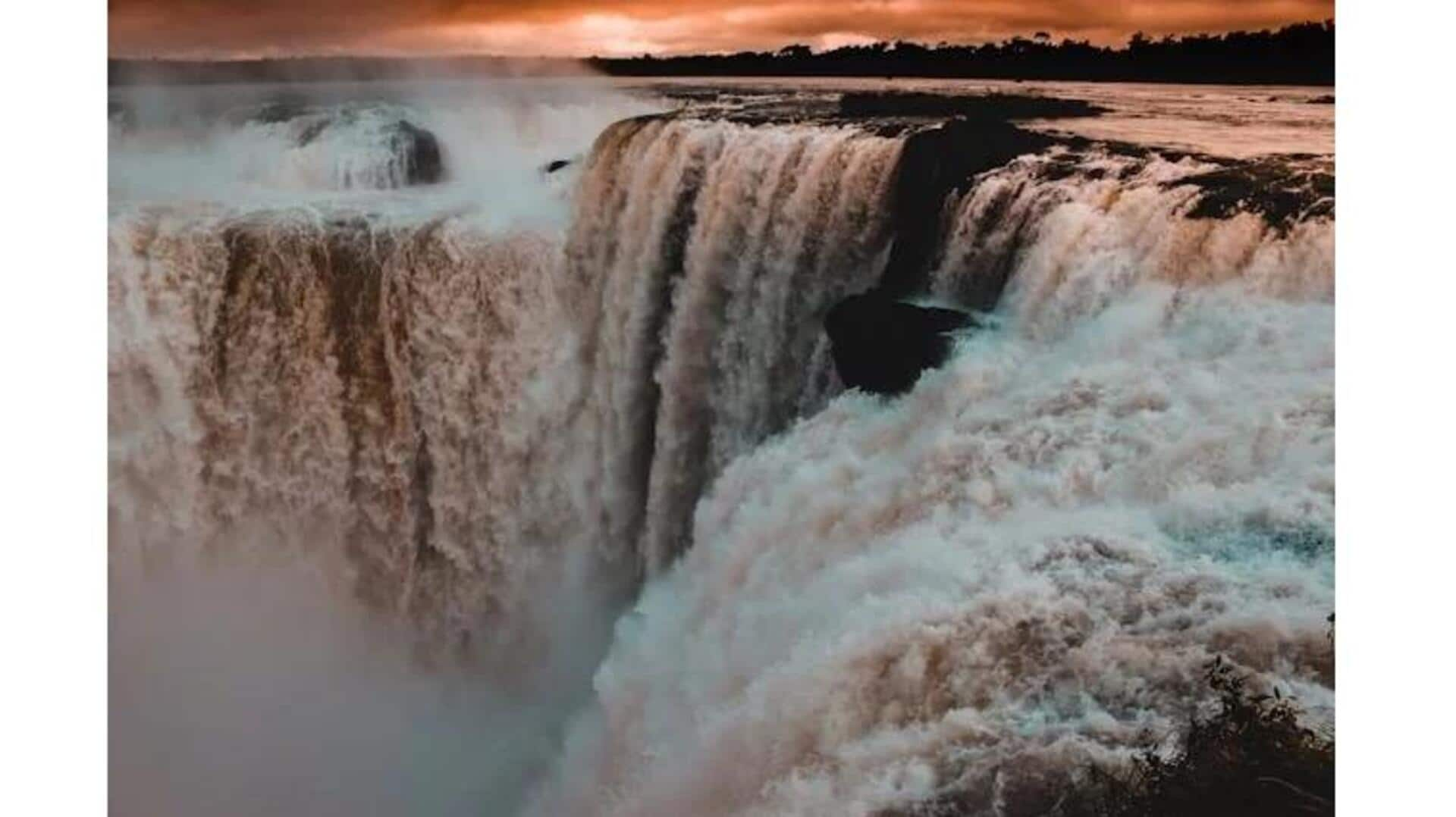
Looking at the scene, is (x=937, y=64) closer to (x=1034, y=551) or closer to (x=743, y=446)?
(x=1034, y=551)

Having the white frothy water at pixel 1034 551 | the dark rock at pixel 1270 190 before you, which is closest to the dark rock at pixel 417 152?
the white frothy water at pixel 1034 551

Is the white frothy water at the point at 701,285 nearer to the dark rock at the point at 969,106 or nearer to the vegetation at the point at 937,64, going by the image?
the dark rock at the point at 969,106

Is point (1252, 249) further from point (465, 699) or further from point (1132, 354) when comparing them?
point (465, 699)

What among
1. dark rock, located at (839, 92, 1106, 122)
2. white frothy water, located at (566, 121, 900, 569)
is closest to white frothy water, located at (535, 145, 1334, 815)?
dark rock, located at (839, 92, 1106, 122)

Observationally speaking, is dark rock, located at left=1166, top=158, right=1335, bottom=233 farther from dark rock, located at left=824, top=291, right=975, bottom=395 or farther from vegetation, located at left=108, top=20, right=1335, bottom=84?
dark rock, located at left=824, top=291, right=975, bottom=395

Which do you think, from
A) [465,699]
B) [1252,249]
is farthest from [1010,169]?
[465,699]

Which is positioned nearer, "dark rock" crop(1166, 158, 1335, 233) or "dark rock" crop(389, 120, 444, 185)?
"dark rock" crop(1166, 158, 1335, 233)
